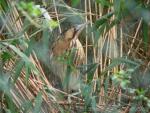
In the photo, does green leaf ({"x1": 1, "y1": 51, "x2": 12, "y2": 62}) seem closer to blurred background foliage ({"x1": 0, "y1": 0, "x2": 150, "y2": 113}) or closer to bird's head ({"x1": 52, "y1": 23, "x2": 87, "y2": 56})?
blurred background foliage ({"x1": 0, "y1": 0, "x2": 150, "y2": 113})

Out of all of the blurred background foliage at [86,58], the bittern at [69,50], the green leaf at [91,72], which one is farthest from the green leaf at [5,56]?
the green leaf at [91,72]

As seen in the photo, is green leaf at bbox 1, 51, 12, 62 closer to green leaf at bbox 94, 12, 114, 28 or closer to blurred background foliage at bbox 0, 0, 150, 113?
blurred background foliage at bbox 0, 0, 150, 113

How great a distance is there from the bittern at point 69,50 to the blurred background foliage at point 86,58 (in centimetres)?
2

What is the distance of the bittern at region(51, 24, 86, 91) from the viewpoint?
1515 millimetres

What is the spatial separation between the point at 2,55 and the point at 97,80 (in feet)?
1.23

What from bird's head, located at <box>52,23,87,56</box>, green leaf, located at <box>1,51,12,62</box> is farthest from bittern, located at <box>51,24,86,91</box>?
green leaf, located at <box>1,51,12,62</box>

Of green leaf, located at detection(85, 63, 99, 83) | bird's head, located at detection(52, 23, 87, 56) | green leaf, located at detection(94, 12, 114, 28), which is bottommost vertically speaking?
green leaf, located at detection(85, 63, 99, 83)

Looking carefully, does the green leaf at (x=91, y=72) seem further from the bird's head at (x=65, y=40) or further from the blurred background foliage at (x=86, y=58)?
the bird's head at (x=65, y=40)

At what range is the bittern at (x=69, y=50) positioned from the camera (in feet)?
4.97

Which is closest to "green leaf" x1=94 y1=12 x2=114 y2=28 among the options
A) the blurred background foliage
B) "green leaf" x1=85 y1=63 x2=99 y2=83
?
the blurred background foliage

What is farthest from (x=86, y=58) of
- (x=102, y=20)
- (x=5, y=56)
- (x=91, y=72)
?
(x=5, y=56)

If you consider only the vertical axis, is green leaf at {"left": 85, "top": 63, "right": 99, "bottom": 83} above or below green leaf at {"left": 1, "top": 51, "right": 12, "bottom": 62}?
below

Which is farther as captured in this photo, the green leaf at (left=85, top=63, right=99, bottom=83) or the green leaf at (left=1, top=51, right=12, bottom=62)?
the green leaf at (left=85, top=63, right=99, bottom=83)

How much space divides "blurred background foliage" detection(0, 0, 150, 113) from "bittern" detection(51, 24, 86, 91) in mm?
16
